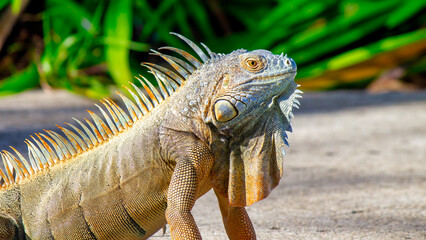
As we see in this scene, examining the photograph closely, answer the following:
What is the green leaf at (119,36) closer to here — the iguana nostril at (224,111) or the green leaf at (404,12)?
the green leaf at (404,12)

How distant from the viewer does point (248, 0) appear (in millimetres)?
9500

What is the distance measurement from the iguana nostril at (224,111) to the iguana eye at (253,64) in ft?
0.63

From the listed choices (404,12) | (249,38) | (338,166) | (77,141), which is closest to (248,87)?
(77,141)

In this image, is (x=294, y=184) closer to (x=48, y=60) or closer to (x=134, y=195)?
(x=134, y=195)

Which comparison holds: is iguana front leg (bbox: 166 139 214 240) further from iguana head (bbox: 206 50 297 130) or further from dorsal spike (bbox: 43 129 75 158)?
dorsal spike (bbox: 43 129 75 158)

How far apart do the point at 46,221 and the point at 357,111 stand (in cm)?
499

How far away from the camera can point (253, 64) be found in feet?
8.18

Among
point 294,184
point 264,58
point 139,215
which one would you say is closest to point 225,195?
point 139,215

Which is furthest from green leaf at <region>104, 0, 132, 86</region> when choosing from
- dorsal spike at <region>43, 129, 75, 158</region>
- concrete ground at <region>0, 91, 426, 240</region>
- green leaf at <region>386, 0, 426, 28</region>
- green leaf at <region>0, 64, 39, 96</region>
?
dorsal spike at <region>43, 129, 75, 158</region>

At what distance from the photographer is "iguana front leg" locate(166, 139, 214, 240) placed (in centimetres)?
226

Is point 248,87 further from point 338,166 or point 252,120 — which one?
point 338,166

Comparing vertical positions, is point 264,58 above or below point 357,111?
below

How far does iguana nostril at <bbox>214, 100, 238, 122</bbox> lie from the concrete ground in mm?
862

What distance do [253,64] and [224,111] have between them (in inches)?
9.9
